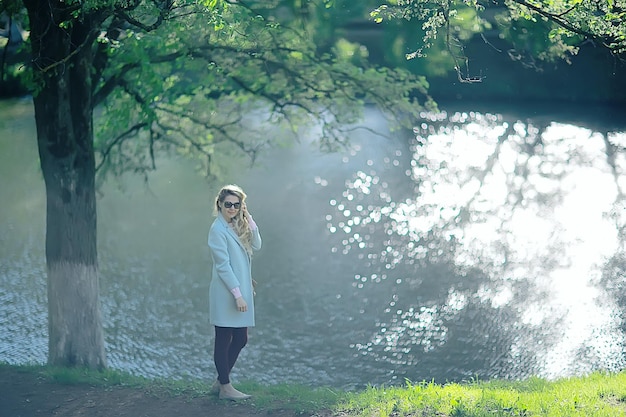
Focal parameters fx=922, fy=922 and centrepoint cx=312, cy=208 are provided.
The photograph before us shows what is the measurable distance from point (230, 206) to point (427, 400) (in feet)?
7.85

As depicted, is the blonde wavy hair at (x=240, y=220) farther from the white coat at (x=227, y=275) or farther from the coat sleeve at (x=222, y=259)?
the coat sleeve at (x=222, y=259)

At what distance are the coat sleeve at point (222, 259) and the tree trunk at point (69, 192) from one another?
10.3 feet

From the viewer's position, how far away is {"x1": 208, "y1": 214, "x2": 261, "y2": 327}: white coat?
7641 millimetres

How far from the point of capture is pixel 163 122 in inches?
574

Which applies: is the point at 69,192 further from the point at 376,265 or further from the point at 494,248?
the point at 494,248

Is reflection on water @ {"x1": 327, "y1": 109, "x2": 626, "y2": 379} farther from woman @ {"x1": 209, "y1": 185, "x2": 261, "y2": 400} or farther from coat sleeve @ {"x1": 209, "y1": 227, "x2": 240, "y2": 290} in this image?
coat sleeve @ {"x1": 209, "y1": 227, "x2": 240, "y2": 290}

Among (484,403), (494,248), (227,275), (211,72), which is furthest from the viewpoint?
(494,248)

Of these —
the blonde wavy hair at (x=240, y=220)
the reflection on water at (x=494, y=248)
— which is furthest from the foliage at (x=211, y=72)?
the reflection on water at (x=494, y=248)

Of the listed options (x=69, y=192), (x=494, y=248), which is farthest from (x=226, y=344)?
(x=494, y=248)

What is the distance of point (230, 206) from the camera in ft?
25.4

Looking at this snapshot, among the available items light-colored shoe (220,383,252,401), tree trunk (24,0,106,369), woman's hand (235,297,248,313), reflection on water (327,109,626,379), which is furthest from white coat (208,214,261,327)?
reflection on water (327,109,626,379)

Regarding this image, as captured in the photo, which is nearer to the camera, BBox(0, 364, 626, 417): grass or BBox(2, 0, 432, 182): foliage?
BBox(0, 364, 626, 417): grass

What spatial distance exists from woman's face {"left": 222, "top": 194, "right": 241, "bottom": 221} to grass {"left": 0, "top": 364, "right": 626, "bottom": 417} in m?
1.71

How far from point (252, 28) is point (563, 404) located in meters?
5.93
